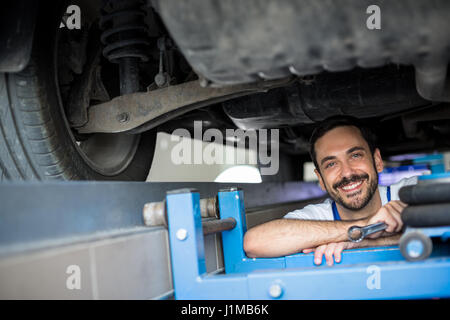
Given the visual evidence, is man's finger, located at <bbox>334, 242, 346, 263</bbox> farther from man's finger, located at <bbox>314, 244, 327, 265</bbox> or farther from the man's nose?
the man's nose

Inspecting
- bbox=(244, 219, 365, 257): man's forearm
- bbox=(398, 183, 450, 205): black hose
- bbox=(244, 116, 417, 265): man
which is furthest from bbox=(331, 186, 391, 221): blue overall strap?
bbox=(398, 183, 450, 205): black hose

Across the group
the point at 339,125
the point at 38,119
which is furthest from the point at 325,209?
the point at 38,119

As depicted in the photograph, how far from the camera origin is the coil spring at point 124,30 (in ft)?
4.38

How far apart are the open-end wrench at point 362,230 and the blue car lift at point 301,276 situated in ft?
0.14

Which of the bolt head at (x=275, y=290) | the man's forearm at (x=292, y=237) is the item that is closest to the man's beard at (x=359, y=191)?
the man's forearm at (x=292, y=237)

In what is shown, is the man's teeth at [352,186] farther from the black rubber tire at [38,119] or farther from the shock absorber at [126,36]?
the black rubber tire at [38,119]

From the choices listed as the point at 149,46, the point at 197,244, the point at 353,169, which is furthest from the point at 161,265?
the point at 353,169

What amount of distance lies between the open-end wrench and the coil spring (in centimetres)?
86

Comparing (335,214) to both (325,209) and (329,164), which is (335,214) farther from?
(329,164)

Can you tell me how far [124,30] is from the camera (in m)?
1.34

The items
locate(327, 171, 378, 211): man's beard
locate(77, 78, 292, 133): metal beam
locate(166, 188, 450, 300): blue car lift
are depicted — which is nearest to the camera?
locate(166, 188, 450, 300): blue car lift

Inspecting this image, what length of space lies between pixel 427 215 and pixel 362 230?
209 millimetres

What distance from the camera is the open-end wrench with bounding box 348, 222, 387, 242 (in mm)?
989

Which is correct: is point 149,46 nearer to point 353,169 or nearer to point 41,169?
point 41,169
